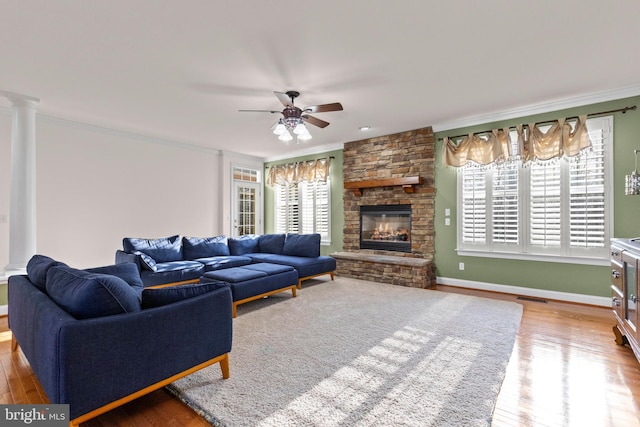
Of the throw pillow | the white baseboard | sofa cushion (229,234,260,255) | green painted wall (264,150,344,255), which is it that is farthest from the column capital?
the white baseboard

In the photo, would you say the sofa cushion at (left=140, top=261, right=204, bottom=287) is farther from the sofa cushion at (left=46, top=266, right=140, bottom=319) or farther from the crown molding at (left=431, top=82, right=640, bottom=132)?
the crown molding at (left=431, top=82, right=640, bottom=132)

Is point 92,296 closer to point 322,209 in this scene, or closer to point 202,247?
point 202,247

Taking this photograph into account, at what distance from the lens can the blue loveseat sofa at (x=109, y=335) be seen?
1.58m

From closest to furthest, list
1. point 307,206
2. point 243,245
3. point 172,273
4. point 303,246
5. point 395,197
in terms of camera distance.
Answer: point 172,273, point 303,246, point 395,197, point 243,245, point 307,206

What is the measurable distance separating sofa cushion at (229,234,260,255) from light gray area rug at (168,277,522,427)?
198cm

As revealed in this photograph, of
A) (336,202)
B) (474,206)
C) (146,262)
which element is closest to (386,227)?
(336,202)

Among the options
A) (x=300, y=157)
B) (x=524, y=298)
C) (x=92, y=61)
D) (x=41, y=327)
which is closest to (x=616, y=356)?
(x=524, y=298)

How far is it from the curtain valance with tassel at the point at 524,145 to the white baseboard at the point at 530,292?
6.20 ft

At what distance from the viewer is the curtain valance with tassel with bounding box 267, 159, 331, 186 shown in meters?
6.91

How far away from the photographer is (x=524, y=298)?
444 centimetres

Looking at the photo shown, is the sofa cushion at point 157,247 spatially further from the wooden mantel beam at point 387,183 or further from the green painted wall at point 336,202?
the wooden mantel beam at point 387,183

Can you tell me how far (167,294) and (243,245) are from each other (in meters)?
4.00

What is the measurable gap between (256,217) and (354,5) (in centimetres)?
625

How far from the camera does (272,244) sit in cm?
612
